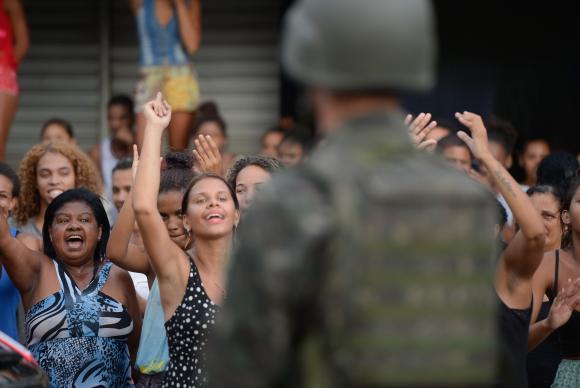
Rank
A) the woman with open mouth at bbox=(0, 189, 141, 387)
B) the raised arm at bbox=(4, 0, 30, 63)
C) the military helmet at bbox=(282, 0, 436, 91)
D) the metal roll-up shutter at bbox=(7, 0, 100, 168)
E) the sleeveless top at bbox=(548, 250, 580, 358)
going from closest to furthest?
1. the military helmet at bbox=(282, 0, 436, 91)
2. the woman with open mouth at bbox=(0, 189, 141, 387)
3. the sleeveless top at bbox=(548, 250, 580, 358)
4. the raised arm at bbox=(4, 0, 30, 63)
5. the metal roll-up shutter at bbox=(7, 0, 100, 168)

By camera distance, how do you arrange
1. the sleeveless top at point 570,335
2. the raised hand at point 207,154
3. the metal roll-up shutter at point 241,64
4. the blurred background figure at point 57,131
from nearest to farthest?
1. the sleeveless top at point 570,335
2. the raised hand at point 207,154
3. the blurred background figure at point 57,131
4. the metal roll-up shutter at point 241,64

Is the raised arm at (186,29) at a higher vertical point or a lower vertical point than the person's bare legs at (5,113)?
higher

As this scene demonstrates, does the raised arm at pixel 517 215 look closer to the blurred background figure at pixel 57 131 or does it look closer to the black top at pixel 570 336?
the black top at pixel 570 336

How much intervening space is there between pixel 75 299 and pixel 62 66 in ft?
19.0

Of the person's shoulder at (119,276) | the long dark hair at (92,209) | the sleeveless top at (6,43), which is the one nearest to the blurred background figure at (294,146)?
the sleeveless top at (6,43)

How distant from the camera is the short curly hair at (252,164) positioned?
6.07 meters

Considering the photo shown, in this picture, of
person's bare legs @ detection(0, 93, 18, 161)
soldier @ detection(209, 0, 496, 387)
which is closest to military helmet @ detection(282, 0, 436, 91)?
soldier @ detection(209, 0, 496, 387)

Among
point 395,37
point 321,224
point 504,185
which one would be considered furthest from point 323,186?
point 504,185

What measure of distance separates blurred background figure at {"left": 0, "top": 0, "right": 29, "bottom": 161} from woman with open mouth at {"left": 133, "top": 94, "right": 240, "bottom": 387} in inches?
144

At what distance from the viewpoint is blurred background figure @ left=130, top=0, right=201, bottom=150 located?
30.2ft

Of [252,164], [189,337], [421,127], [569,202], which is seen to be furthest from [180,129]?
[189,337]

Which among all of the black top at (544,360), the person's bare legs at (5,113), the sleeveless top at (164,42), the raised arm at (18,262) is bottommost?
the black top at (544,360)

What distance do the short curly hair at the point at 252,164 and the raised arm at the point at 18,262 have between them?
1.07 m

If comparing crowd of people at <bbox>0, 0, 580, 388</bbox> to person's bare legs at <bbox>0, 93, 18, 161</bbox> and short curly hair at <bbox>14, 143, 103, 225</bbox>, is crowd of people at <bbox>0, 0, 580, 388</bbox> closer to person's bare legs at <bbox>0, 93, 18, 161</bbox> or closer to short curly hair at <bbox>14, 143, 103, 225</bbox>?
short curly hair at <bbox>14, 143, 103, 225</bbox>
